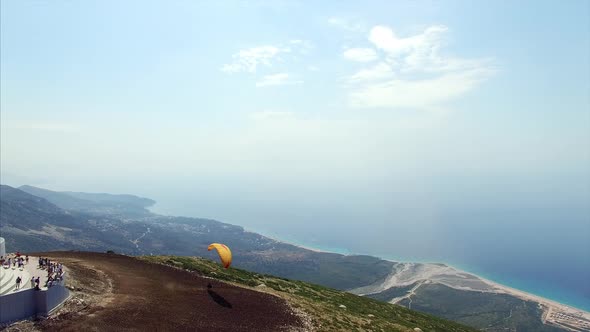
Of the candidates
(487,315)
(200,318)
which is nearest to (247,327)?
(200,318)

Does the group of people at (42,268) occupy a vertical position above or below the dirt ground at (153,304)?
above

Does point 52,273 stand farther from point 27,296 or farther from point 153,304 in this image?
point 153,304

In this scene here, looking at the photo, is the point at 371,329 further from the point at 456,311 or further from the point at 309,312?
the point at 456,311

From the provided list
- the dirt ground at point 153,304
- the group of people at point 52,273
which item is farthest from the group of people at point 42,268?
the dirt ground at point 153,304

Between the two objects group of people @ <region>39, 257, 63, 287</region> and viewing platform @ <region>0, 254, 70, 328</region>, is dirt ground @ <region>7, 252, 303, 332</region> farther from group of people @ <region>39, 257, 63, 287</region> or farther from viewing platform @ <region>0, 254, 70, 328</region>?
group of people @ <region>39, 257, 63, 287</region>

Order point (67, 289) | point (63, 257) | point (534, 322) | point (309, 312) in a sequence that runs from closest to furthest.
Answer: point (67, 289) < point (309, 312) < point (63, 257) < point (534, 322)

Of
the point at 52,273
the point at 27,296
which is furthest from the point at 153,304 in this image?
the point at 27,296

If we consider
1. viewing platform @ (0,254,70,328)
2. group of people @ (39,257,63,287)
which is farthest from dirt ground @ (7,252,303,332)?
group of people @ (39,257,63,287)

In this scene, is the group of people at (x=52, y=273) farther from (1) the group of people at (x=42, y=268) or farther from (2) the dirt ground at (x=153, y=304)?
(2) the dirt ground at (x=153, y=304)
